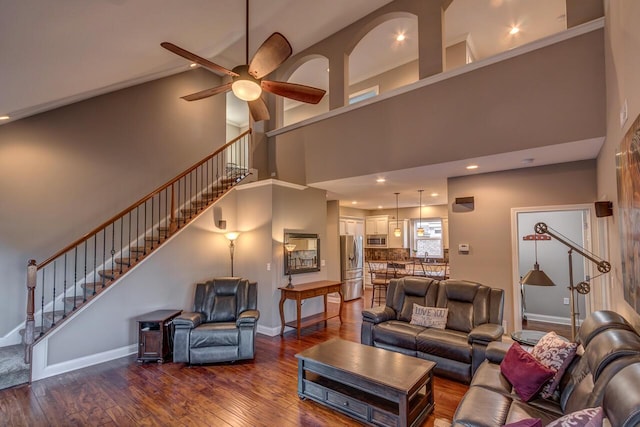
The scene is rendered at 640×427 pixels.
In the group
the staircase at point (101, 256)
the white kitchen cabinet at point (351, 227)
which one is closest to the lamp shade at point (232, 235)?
the staircase at point (101, 256)

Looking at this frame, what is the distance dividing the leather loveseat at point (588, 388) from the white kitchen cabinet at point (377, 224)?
7.61 m

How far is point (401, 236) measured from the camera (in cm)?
997

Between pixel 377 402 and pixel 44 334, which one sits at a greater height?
pixel 44 334

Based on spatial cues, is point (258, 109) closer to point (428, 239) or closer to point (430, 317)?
point (430, 317)

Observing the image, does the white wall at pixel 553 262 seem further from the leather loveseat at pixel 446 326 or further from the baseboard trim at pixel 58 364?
the baseboard trim at pixel 58 364

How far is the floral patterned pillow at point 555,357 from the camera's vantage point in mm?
2272

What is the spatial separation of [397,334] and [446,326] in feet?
2.20

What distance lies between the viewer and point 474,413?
6.76 ft

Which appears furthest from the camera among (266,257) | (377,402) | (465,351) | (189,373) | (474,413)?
(266,257)

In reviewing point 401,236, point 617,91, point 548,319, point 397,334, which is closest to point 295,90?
point 617,91

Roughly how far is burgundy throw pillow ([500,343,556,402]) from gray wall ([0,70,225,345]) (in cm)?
589

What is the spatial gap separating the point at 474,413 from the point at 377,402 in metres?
0.89

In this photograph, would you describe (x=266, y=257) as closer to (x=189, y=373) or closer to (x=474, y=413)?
(x=189, y=373)

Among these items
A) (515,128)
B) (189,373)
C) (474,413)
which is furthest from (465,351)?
(189,373)
